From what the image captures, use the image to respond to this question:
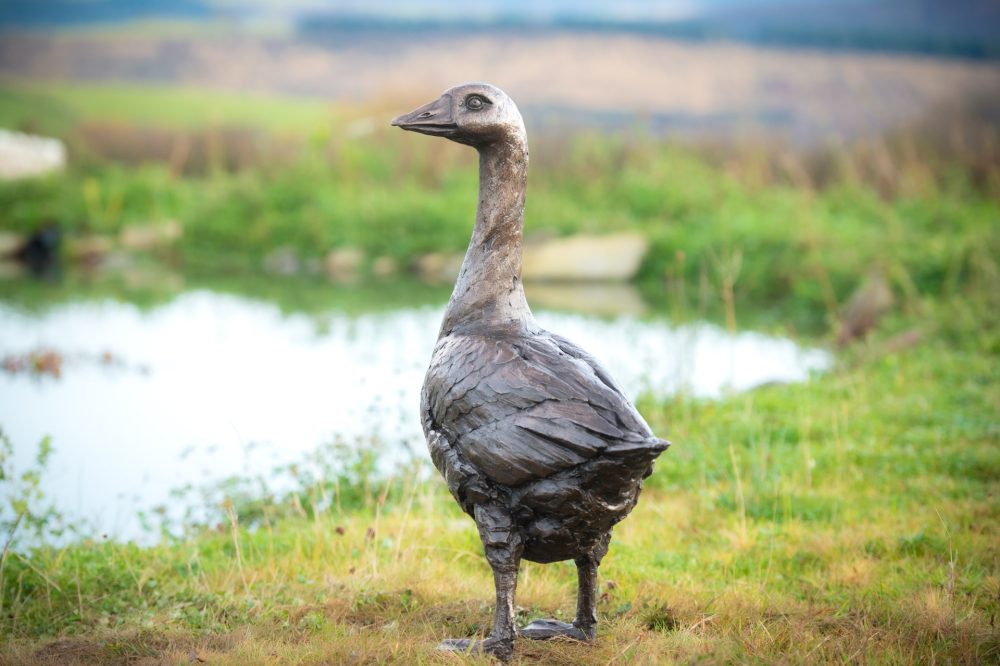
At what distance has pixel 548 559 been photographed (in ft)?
13.0

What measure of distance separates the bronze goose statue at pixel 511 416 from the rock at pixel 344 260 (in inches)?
617

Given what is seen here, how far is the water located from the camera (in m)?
7.57

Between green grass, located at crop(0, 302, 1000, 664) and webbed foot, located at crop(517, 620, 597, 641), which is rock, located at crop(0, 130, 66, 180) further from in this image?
webbed foot, located at crop(517, 620, 597, 641)

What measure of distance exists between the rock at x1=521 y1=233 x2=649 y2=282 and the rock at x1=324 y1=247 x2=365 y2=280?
3713mm

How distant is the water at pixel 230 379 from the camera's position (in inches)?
298

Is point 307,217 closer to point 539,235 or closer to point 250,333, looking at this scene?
point 539,235

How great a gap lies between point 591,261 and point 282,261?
257 inches

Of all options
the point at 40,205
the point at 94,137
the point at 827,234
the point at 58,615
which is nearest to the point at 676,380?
the point at 58,615

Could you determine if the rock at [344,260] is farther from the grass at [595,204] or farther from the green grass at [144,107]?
the green grass at [144,107]

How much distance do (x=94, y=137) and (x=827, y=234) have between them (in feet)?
73.3

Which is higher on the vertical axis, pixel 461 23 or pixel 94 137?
pixel 461 23

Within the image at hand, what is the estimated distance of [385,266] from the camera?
19.7 metres

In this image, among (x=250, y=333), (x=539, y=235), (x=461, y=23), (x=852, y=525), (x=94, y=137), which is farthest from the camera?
(x=461, y=23)

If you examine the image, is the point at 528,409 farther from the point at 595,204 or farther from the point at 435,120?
the point at 595,204
